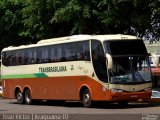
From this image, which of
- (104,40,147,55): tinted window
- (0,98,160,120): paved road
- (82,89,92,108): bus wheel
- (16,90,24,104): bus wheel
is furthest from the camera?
(16,90,24,104): bus wheel

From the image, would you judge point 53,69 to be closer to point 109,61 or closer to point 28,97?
point 28,97

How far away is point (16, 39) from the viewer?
152 ft

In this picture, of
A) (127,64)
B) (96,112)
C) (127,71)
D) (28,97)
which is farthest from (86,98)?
(28,97)

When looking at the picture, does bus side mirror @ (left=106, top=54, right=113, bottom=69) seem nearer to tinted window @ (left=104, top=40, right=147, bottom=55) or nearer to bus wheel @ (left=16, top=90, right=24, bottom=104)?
tinted window @ (left=104, top=40, right=147, bottom=55)

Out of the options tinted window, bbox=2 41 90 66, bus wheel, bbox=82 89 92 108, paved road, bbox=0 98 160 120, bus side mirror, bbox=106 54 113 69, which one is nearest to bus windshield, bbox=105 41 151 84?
bus side mirror, bbox=106 54 113 69

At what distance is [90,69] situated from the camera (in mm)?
25141

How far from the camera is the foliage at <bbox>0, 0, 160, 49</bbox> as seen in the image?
104 feet

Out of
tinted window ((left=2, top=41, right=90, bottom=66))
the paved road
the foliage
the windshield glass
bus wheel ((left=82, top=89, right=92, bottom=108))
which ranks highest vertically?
the foliage

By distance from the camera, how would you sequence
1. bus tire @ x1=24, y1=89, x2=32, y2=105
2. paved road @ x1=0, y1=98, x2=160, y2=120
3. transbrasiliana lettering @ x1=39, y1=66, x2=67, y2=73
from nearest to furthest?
1. paved road @ x1=0, y1=98, x2=160, y2=120
2. transbrasiliana lettering @ x1=39, y1=66, x2=67, y2=73
3. bus tire @ x1=24, y1=89, x2=32, y2=105

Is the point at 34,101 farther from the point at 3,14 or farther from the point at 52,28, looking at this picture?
the point at 3,14

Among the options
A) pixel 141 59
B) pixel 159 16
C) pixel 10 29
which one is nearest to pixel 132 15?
pixel 159 16

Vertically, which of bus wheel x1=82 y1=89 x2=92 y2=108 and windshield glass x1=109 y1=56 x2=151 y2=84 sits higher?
windshield glass x1=109 y1=56 x2=151 y2=84

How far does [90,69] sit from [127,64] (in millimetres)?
1777

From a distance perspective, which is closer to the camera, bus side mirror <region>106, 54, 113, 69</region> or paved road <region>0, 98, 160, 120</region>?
paved road <region>0, 98, 160, 120</region>
